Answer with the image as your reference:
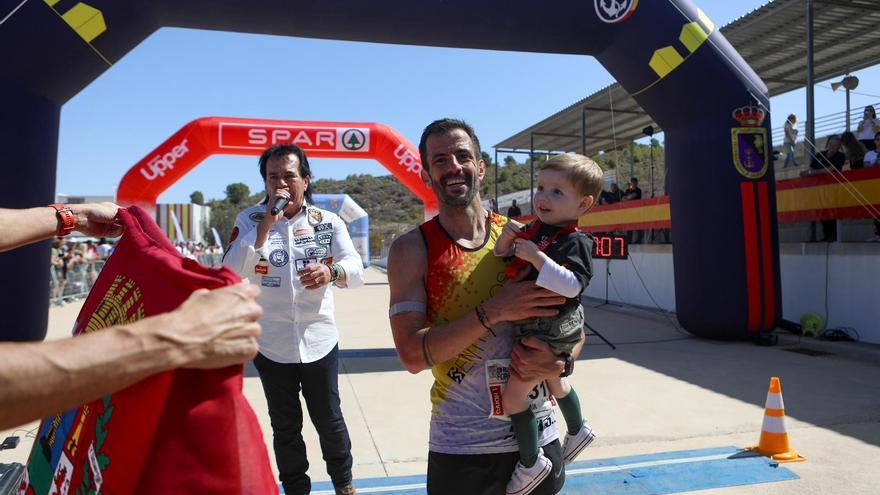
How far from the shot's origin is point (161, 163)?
10.7 metres

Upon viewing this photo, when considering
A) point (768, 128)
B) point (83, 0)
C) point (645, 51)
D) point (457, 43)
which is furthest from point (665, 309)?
point (83, 0)

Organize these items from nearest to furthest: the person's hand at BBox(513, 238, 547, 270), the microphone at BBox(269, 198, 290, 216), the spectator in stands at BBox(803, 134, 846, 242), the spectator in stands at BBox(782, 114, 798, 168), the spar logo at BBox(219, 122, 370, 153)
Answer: the person's hand at BBox(513, 238, 547, 270)
the microphone at BBox(269, 198, 290, 216)
the spectator in stands at BBox(803, 134, 846, 242)
the spar logo at BBox(219, 122, 370, 153)
the spectator in stands at BBox(782, 114, 798, 168)

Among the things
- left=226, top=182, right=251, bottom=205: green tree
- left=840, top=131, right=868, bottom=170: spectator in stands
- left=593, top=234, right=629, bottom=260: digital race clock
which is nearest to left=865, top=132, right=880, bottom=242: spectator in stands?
left=840, top=131, right=868, bottom=170: spectator in stands

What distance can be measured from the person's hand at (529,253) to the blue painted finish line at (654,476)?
89.5 inches

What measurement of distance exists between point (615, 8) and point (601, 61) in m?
0.89

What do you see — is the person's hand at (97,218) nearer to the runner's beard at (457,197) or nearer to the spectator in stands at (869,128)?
the runner's beard at (457,197)

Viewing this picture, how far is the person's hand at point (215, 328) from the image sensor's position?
3.01 ft

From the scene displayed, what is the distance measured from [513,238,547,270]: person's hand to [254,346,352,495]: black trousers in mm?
1752

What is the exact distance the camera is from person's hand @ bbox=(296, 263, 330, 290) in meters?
3.23

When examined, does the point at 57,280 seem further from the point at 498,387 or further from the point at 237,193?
the point at 237,193

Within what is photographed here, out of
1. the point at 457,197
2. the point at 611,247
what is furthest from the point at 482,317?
the point at 611,247

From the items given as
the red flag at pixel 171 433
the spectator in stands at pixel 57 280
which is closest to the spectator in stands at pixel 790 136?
the red flag at pixel 171 433

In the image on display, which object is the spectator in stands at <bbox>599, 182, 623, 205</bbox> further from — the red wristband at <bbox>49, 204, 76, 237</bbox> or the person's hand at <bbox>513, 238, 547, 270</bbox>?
the red wristband at <bbox>49, 204, 76, 237</bbox>

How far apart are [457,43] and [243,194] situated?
339 feet
